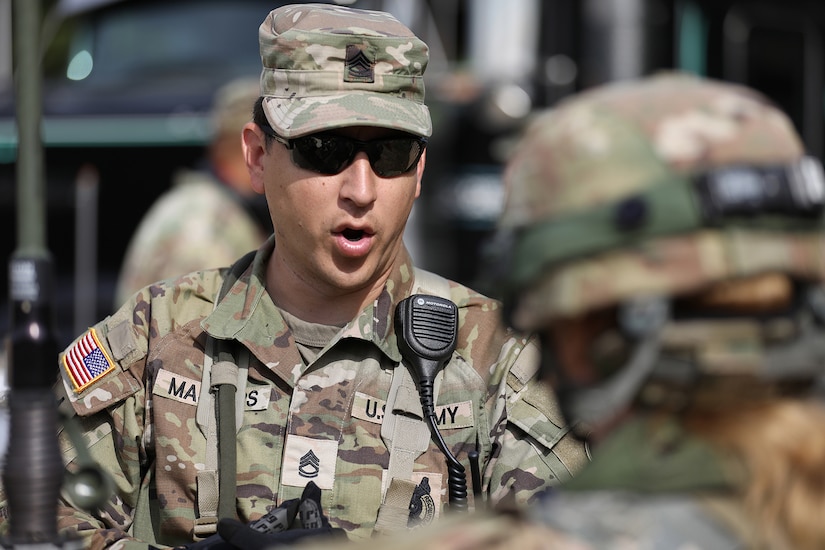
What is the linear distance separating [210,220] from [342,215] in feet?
9.90

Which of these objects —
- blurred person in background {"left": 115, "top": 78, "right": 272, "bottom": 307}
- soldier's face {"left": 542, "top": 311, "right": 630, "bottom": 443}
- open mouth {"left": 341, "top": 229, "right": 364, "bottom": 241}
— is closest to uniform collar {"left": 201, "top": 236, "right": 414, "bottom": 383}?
open mouth {"left": 341, "top": 229, "right": 364, "bottom": 241}

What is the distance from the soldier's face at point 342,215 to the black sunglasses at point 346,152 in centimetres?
1

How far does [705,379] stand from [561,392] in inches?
7.9

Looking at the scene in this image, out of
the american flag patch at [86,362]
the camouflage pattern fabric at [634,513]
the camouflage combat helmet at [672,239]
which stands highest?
the camouflage combat helmet at [672,239]

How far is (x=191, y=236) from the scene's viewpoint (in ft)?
18.6

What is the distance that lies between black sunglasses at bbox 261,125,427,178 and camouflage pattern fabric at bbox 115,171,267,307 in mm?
2760

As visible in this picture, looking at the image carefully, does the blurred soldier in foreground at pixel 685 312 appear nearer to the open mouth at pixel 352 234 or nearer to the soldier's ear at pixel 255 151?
the open mouth at pixel 352 234

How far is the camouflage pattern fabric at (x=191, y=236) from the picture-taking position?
561cm

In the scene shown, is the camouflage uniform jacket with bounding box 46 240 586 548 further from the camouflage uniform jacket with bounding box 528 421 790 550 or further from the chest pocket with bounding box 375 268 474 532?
the camouflage uniform jacket with bounding box 528 421 790 550

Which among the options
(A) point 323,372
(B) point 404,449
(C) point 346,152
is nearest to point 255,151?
(C) point 346,152

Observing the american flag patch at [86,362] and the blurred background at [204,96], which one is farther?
the blurred background at [204,96]

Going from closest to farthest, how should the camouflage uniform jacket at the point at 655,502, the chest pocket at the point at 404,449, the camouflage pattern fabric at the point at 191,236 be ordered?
the camouflage uniform jacket at the point at 655,502 < the chest pocket at the point at 404,449 < the camouflage pattern fabric at the point at 191,236

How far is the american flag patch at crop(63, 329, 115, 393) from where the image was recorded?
9.34ft

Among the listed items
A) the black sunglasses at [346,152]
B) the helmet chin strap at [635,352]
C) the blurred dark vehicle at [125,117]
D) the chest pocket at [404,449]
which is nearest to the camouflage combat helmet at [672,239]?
the helmet chin strap at [635,352]
